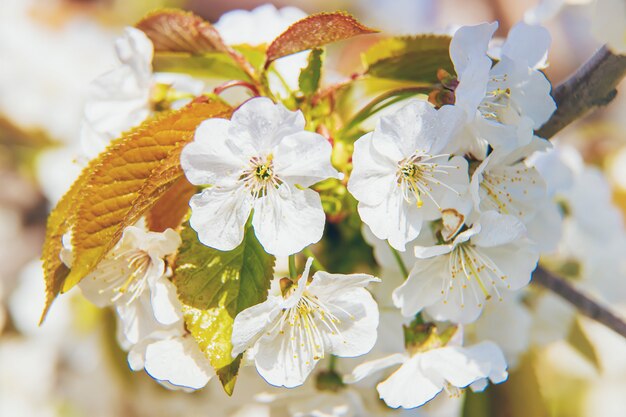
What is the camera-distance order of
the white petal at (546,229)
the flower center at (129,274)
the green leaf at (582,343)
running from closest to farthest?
the flower center at (129,274)
the white petal at (546,229)
the green leaf at (582,343)

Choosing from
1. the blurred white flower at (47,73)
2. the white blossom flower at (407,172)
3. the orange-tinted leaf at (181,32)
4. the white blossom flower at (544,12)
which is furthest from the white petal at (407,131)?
the blurred white flower at (47,73)

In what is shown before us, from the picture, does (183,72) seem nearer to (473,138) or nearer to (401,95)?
(401,95)

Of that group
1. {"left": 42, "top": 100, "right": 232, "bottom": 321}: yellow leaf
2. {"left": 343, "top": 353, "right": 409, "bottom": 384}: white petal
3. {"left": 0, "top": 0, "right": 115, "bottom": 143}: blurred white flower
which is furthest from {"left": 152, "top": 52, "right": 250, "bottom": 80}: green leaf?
{"left": 0, "top": 0, "right": 115, "bottom": 143}: blurred white flower

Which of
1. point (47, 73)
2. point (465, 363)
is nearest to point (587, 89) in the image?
point (465, 363)

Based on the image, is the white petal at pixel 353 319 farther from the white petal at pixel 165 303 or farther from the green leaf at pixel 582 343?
the green leaf at pixel 582 343

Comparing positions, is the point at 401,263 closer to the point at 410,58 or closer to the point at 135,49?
the point at 410,58
